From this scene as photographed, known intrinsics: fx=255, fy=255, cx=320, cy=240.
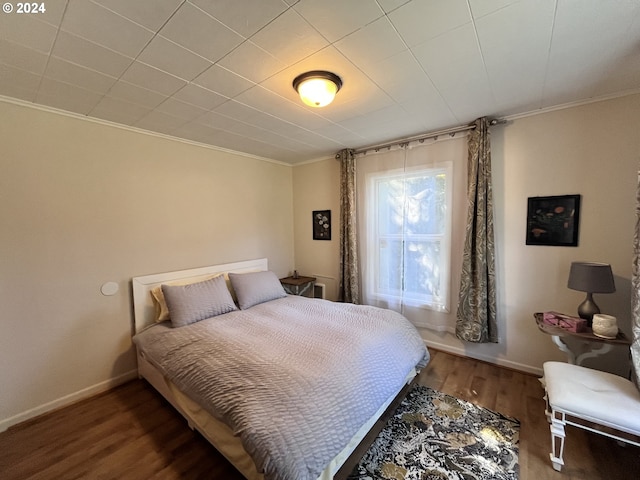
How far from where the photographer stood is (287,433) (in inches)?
45.8

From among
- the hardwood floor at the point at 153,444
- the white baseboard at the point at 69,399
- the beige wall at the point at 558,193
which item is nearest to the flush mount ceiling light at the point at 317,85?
the beige wall at the point at 558,193

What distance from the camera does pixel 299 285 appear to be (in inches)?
148

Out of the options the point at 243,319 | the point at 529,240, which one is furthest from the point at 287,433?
the point at 529,240

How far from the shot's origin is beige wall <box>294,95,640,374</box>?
200cm

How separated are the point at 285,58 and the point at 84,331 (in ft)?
8.99

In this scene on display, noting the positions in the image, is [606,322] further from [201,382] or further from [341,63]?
[201,382]

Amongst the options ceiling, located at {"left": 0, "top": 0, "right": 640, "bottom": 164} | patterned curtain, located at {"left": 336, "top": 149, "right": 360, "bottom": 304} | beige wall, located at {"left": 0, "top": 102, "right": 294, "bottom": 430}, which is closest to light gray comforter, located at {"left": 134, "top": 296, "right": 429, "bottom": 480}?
beige wall, located at {"left": 0, "top": 102, "right": 294, "bottom": 430}

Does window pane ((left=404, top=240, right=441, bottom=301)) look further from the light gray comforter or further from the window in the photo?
the light gray comforter

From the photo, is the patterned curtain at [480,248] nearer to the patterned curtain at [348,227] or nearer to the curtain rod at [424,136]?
the curtain rod at [424,136]

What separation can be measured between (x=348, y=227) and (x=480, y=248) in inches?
59.8

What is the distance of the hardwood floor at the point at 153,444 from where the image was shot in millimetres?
1519

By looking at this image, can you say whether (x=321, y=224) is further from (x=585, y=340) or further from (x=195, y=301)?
(x=585, y=340)

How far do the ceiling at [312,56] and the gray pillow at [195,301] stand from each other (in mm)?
1586

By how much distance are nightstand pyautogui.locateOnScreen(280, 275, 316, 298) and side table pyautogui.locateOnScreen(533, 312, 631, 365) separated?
264 cm
